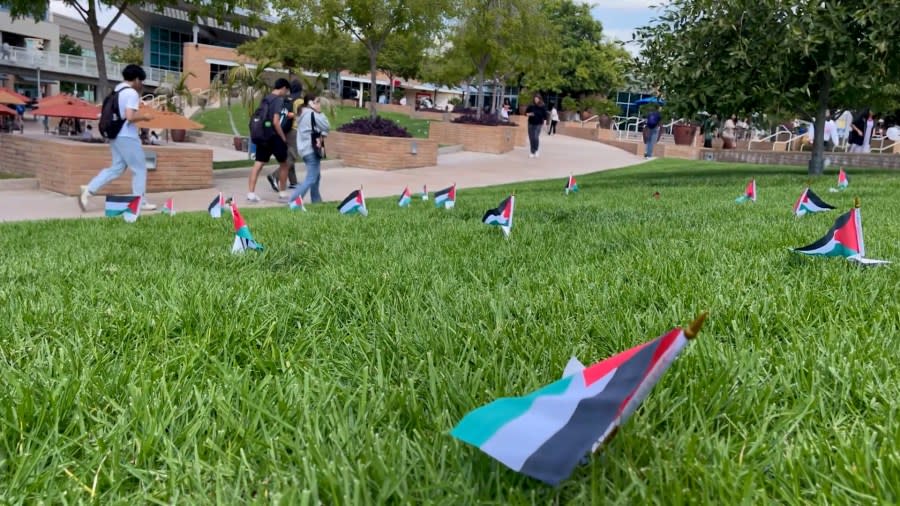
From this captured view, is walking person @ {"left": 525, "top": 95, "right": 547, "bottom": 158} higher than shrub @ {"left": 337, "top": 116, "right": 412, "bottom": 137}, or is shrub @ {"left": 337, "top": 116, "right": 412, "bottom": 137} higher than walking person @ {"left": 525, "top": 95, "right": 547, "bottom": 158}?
walking person @ {"left": 525, "top": 95, "right": 547, "bottom": 158}

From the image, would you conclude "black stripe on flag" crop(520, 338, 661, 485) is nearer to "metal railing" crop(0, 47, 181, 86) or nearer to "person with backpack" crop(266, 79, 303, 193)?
"person with backpack" crop(266, 79, 303, 193)

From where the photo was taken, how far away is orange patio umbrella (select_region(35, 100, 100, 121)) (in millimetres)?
21281

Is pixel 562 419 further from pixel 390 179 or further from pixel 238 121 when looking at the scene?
pixel 238 121

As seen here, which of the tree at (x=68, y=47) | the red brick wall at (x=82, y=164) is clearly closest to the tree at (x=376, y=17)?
the red brick wall at (x=82, y=164)

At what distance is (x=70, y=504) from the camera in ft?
4.46

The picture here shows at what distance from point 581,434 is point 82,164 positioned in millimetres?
11890

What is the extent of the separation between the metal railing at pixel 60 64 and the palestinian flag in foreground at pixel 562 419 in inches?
2143

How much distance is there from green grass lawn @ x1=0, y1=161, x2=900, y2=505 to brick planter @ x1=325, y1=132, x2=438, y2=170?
13944mm

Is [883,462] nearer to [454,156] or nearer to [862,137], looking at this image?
[454,156]

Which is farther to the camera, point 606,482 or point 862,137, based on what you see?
point 862,137

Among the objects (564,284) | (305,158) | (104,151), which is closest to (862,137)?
(305,158)

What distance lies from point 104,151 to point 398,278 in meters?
9.96

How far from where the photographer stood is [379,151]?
1806cm

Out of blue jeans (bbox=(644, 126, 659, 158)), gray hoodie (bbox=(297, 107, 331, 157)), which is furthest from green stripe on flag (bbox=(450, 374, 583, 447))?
blue jeans (bbox=(644, 126, 659, 158))
